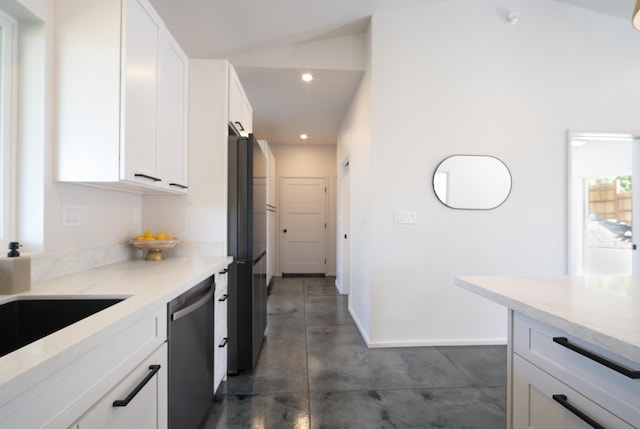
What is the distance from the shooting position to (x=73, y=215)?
147 cm

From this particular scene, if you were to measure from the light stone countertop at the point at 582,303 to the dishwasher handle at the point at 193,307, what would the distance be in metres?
1.18

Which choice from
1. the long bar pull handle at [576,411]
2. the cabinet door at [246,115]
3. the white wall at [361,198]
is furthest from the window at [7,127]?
the white wall at [361,198]

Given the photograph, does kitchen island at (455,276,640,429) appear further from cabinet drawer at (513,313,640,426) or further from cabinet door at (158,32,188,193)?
cabinet door at (158,32,188,193)

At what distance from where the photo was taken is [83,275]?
54.8 inches

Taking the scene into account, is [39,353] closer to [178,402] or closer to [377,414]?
[178,402]

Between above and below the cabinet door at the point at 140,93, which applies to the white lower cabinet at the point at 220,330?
below

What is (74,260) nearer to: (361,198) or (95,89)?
(95,89)

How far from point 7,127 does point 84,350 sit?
119 cm

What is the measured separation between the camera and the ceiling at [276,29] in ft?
7.89

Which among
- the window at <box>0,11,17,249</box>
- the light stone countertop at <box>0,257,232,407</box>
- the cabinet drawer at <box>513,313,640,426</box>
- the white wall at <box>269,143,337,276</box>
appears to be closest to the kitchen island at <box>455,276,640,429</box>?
the cabinet drawer at <box>513,313,640,426</box>

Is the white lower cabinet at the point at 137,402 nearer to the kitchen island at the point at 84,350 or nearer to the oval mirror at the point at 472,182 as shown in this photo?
the kitchen island at the point at 84,350

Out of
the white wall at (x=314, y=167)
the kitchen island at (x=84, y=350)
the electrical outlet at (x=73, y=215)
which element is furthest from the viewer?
the white wall at (x=314, y=167)

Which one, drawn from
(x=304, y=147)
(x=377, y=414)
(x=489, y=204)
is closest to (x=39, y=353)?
(x=377, y=414)

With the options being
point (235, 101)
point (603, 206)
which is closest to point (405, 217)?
point (235, 101)
